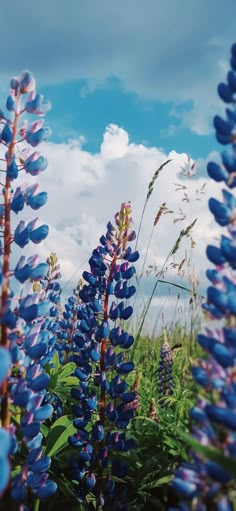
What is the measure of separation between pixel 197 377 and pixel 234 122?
782mm

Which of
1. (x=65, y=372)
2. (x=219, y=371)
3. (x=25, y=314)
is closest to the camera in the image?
(x=219, y=371)

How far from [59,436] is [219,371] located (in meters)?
1.98

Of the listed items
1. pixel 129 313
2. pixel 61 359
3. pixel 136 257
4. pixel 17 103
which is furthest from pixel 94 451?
pixel 61 359

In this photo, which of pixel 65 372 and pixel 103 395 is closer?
pixel 103 395

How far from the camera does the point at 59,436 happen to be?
12.1 ft

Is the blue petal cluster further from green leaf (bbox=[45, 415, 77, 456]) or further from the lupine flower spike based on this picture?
green leaf (bbox=[45, 415, 77, 456])

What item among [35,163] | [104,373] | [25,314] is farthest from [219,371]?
[104,373]

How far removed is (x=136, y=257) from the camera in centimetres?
385

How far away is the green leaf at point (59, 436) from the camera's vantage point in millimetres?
3609

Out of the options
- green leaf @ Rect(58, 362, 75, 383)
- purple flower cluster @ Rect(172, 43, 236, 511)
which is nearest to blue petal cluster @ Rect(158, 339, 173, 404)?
green leaf @ Rect(58, 362, 75, 383)

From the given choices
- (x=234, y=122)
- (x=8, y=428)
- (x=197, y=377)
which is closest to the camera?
(x=197, y=377)

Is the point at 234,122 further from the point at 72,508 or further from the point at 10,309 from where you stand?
the point at 72,508

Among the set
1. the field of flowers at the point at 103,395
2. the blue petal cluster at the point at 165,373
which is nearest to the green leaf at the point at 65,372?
the field of flowers at the point at 103,395

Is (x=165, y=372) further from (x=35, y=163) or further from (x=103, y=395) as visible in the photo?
(x=35, y=163)
